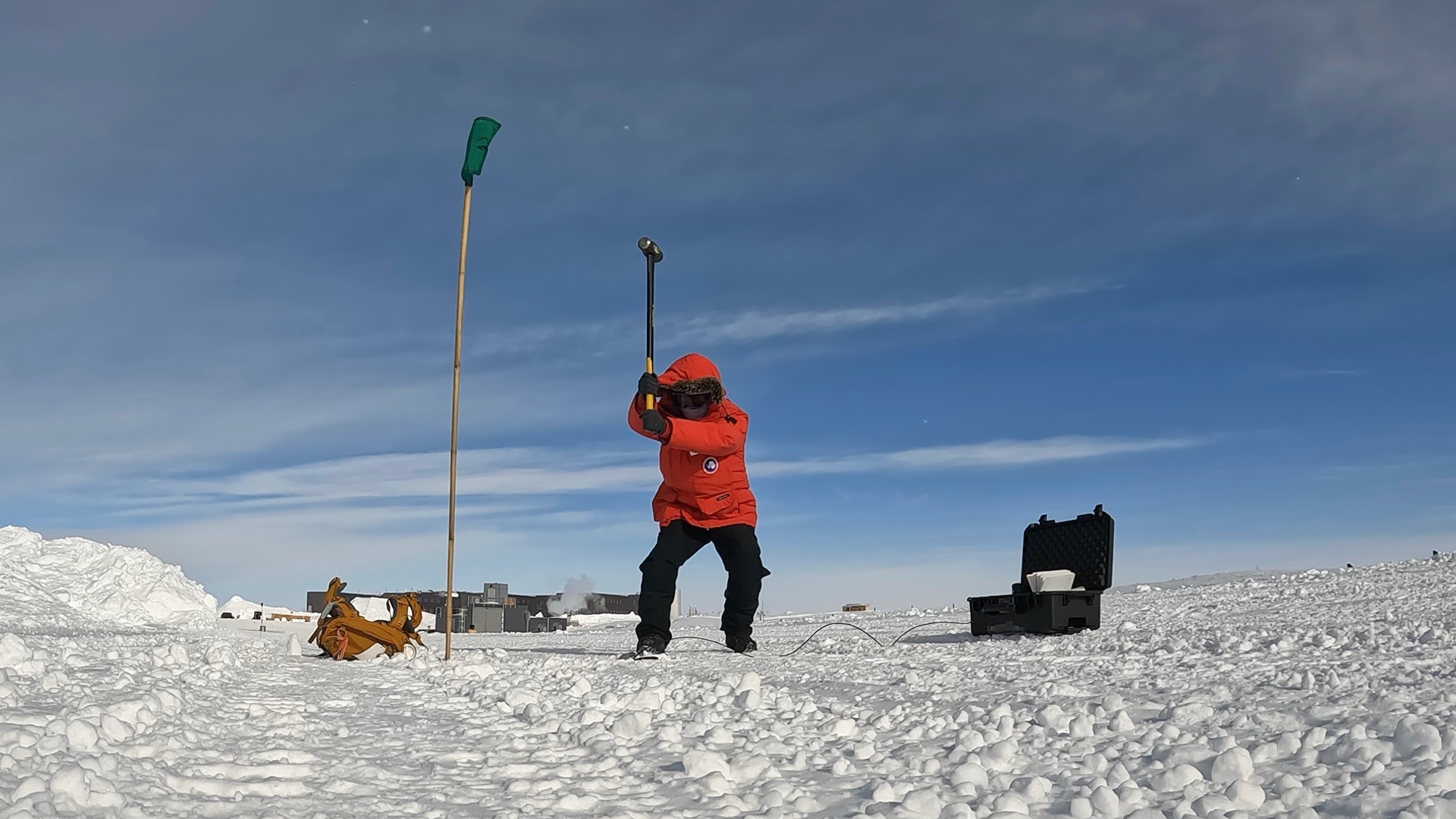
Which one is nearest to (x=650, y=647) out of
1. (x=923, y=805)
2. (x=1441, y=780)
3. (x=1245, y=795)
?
(x=923, y=805)

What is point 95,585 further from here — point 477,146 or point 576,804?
point 576,804

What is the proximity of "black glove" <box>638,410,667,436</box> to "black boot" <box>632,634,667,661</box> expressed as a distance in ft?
5.14

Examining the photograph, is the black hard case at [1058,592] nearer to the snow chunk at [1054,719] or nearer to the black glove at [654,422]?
the black glove at [654,422]

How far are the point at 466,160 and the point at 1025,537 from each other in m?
5.73

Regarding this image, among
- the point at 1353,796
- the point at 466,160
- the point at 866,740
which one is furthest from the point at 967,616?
the point at 1353,796

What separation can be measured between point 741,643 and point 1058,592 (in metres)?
2.43

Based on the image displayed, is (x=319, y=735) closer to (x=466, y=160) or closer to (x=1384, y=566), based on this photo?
(x=466, y=160)

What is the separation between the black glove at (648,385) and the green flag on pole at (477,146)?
92.3 inches

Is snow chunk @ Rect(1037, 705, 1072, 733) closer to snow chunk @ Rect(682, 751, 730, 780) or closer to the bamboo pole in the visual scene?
snow chunk @ Rect(682, 751, 730, 780)

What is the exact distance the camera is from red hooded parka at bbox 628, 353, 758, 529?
762 cm

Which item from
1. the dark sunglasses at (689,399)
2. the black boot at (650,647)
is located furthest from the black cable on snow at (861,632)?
the dark sunglasses at (689,399)

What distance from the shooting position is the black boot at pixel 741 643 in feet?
25.0

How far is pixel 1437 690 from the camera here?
3600 millimetres

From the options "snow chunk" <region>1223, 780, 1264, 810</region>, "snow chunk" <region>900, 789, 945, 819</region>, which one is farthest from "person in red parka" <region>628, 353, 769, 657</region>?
"snow chunk" <region>1223, 780, 1264, 810</region>
